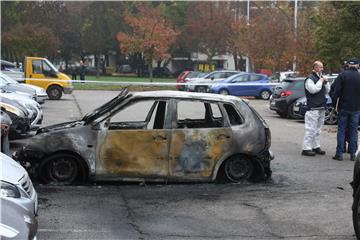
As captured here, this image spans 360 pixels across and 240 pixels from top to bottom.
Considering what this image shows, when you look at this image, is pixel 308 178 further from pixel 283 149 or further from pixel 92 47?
pixel 92 47

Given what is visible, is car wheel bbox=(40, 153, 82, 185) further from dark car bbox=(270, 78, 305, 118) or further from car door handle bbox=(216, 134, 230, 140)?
dark car bbox=(270, 78, 305, 118)

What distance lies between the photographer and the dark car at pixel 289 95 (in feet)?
65.6

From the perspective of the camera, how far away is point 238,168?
8.81 metres

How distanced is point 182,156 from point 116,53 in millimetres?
78545

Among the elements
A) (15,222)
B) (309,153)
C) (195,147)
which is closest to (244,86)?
(309,153)

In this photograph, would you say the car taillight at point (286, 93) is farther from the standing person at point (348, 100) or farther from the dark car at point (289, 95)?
the standing person at point (348, 100)

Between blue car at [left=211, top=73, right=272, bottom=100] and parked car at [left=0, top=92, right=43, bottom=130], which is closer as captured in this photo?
parked car at [left=0, top=92, right=43, bottom=130]

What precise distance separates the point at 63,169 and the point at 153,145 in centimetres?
138

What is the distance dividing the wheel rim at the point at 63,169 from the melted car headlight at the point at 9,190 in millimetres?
3677

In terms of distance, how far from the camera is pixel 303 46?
3241 cm

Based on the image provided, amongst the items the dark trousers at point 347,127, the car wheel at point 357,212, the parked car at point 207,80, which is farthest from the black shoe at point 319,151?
the parked car at point 207,80

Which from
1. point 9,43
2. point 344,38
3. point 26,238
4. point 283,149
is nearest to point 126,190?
point 26,238

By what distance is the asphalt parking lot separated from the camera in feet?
20.4

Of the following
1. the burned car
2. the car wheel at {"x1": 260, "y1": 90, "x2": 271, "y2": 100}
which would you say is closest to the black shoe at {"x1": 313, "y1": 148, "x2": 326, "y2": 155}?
the burned car
